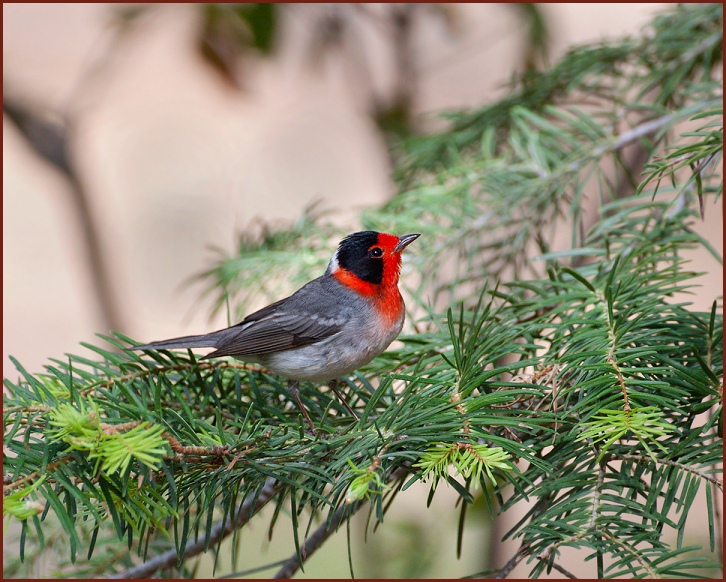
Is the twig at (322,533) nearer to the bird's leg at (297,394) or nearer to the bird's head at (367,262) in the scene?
the bird's leg at (297,394)

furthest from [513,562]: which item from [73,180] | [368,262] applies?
[73,180]

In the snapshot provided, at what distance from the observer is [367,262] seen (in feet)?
7.15

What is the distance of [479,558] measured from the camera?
2.81 meters

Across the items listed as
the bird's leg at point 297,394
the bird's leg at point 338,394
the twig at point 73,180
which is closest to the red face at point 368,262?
the bird's leg at point 338,394

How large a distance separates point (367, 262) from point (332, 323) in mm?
229

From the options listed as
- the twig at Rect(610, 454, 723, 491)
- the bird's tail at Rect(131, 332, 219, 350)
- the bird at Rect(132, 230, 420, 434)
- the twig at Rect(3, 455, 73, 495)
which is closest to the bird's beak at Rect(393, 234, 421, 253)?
the bird at Rect(132, 230, 420, 434)

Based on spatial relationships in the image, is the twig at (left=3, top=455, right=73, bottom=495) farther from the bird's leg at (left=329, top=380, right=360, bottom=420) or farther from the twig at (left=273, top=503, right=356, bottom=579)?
the bird's leg at (left=329, top=380, right=360, bottom=420)

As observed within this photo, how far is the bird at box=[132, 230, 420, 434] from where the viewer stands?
1844mm

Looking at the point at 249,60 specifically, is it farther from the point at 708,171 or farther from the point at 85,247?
the point at 708,171

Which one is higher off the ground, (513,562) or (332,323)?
(332,323)

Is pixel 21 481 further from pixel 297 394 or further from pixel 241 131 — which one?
pixel 241 131

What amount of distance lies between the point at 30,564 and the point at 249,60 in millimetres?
1944

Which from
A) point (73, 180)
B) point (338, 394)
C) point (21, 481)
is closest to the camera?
point (21, 481)

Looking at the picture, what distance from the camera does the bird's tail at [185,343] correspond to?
1.61 meters
